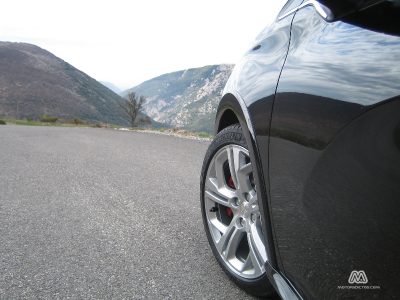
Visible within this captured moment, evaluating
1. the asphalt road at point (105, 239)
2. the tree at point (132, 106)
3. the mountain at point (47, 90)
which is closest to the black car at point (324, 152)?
the asphalt road at point (105, 239)

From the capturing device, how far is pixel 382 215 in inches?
38.2

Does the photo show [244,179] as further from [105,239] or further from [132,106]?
[132,106]

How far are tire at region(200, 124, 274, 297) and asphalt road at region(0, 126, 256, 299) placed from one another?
158 millimetres

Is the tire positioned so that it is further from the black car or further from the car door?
the car door

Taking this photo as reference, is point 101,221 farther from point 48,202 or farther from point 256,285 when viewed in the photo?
point 256,285

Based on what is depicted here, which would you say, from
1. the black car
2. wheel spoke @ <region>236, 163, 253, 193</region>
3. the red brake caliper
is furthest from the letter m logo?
the red brake caliper

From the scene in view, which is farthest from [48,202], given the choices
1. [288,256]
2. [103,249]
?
[288,256]

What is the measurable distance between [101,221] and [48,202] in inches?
37.0

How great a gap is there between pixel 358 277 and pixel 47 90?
150024 millimetres

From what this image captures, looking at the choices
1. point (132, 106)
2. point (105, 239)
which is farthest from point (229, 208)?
point (132, 106)

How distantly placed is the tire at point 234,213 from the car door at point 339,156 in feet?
1.05

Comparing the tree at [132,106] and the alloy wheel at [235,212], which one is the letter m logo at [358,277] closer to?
the alloy wheel at [235,212]

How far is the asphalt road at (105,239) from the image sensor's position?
2051mm

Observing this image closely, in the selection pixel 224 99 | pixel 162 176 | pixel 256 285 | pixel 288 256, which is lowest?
pixel 162 176
